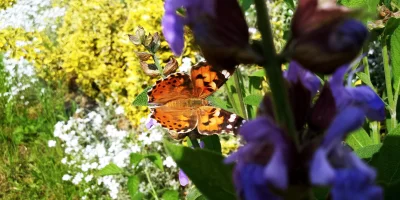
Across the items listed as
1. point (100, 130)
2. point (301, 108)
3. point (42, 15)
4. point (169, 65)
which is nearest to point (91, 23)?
point (100, 130)

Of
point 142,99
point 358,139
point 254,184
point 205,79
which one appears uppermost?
point 254,184

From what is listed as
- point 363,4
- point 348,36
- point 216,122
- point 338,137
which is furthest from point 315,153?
point 363,4

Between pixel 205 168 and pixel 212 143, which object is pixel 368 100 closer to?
pixel 205 168

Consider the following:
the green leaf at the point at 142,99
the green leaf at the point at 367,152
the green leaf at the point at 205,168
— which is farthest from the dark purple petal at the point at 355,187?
the green leaf at the point at 142,99

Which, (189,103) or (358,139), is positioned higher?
(189,103)

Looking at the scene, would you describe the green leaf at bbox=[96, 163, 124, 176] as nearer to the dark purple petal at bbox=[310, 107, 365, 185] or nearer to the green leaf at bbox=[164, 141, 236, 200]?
the green leaf at bbox=[164, 141, 236, 200]

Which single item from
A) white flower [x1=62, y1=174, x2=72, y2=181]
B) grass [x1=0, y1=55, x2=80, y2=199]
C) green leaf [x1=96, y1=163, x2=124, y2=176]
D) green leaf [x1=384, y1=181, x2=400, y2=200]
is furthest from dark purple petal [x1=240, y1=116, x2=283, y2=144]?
grass [x1=0, y1=55, x2=80, y2=199]

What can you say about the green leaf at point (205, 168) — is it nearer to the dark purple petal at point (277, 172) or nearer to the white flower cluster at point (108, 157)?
the dark purple petal at point (277, 172)
